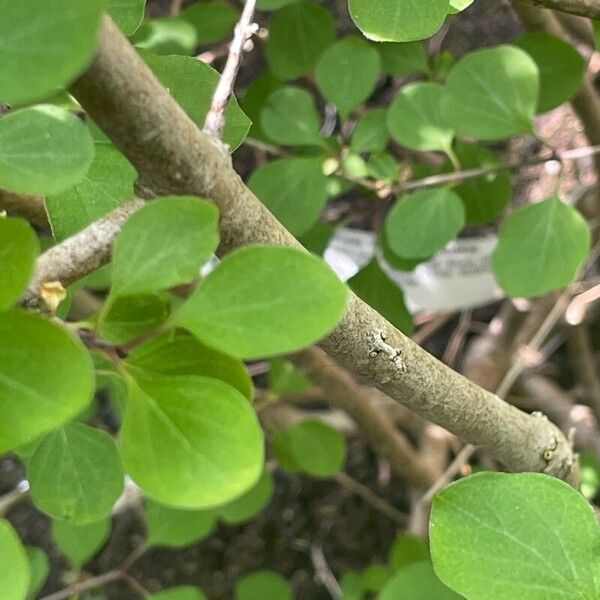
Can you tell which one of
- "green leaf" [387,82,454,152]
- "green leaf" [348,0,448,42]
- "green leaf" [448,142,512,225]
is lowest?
"green leaf" [448,142,512,225]

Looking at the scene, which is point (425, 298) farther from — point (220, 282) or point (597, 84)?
point (220, 282)

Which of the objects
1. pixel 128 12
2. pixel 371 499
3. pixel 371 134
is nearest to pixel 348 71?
pixel 371 134

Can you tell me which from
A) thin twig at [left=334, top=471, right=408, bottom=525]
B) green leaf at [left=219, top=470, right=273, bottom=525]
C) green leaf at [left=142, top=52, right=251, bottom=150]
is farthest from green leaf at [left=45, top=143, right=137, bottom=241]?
thin twig at [left=334, top=471, right=408, bottom=525]

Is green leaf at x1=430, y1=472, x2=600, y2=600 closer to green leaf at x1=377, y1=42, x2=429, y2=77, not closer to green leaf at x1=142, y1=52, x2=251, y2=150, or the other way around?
green leaf at x1=142, y1=52, x2=251, y2=150

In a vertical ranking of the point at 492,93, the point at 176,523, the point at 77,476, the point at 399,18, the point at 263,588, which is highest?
the point at 399,18

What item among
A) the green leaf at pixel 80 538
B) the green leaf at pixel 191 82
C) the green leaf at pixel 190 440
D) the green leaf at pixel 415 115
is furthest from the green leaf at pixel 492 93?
the green leaf at pixel 80 538

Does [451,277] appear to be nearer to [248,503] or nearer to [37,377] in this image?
[248,503]
